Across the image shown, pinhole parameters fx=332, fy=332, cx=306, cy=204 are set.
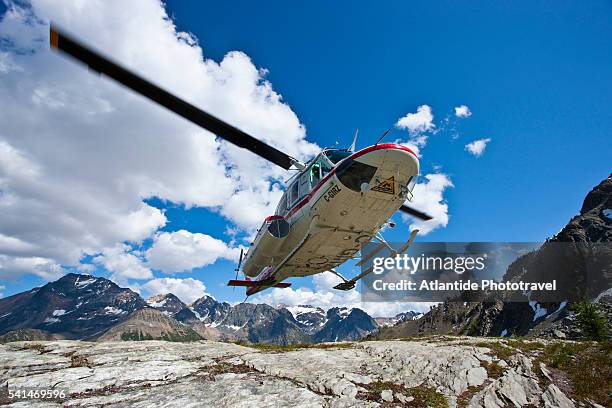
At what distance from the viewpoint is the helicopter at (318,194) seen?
12672 millimetres

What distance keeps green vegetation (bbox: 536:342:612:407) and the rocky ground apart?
1.11 feet

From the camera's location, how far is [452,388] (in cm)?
1005

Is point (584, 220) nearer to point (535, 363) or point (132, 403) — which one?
point (535, 363)

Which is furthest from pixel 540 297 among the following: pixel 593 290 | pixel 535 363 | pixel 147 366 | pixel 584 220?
pixel 147 366

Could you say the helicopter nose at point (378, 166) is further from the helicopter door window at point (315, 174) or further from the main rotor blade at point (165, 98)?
the main rotor blade at point (165, 98)

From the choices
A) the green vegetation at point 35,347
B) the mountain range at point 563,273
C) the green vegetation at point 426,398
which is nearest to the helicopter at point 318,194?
the green vegetation at point 426,398

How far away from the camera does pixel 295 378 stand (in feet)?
33.7

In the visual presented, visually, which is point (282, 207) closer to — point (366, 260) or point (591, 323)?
point (366, 260)

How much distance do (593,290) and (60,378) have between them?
12455cm

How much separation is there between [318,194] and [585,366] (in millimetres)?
11704

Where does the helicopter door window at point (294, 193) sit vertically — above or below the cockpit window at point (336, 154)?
below

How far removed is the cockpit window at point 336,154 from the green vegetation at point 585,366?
1096 cm

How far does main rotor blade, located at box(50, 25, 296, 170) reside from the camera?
33.7 feet

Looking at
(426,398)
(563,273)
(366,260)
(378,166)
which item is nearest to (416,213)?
(366,260)
